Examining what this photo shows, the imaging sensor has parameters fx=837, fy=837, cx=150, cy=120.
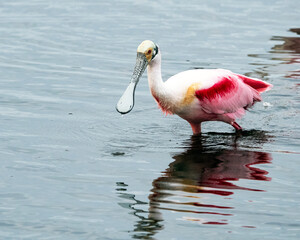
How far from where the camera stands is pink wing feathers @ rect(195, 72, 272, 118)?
8633mm

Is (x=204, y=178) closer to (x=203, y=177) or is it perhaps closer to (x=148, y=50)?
(x=203, y=177)

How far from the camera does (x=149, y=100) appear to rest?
34.1 feet

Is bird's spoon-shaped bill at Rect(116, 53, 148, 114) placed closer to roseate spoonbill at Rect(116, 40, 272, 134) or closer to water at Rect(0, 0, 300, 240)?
roseate spoonbill at Rect(116, 40, 272, 134)

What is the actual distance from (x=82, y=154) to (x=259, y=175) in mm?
1711

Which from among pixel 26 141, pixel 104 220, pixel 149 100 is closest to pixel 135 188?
pixel 104 220

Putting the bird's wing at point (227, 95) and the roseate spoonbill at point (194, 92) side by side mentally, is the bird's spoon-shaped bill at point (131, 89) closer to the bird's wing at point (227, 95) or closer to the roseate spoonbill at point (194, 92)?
the roseate spoonbill at point (194, 92)

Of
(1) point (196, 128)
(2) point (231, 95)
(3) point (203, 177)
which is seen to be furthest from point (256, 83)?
(3) point (203, 177)

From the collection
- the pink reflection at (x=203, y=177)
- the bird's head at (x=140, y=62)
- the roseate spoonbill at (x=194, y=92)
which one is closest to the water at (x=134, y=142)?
the pink reflection at (x=203, y=177)

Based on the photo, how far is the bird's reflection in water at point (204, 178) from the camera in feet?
20.5

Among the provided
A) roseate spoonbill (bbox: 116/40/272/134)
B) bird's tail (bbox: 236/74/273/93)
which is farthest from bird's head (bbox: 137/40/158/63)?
bird's tail (bbox: 236/74/273/93)

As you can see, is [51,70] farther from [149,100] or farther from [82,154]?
[82,154]

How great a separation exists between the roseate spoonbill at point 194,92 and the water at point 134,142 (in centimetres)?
28

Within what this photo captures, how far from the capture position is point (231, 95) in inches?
355

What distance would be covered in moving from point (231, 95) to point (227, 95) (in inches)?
3.1
